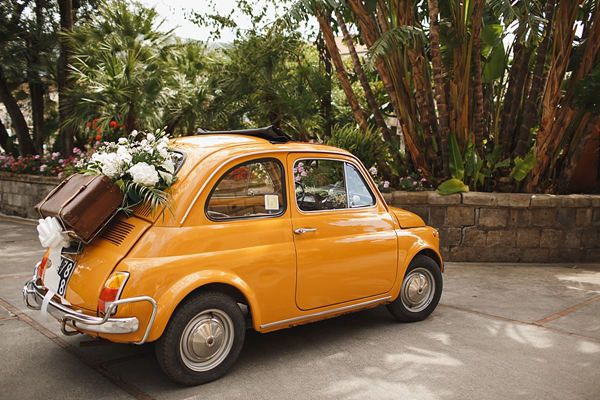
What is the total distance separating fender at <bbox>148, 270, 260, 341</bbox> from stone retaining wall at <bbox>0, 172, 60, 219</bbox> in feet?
28.8

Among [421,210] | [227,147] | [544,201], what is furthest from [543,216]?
[227,147]

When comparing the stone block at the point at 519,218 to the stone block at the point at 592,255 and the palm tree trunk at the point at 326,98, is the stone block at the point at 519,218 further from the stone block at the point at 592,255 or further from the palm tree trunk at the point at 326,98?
the palm tree trunk at the point at 326,98

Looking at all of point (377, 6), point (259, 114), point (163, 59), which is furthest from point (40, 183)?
point (377, 6)

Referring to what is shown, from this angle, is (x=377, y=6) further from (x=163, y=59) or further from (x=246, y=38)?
(x=163, y=59)

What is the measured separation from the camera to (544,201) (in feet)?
27.4

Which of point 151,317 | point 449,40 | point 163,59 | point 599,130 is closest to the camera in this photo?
point 151,317

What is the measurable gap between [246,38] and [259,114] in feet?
6.55

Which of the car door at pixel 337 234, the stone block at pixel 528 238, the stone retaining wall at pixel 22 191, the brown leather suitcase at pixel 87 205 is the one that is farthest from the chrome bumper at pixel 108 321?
the stone retaining wall at pixel 22 191

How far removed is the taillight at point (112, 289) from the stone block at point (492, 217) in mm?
6105

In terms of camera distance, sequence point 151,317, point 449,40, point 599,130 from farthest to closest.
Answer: point 599,130 → point 449,40 → point 151,317

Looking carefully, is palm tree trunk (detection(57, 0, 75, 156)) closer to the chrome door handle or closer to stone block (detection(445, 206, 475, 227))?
stone block (detection(445, 206, 475, 227))

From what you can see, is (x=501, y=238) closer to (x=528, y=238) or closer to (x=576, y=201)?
(x=528, y=238)

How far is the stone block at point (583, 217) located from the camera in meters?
8.59

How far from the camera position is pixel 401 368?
4.23 m
